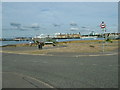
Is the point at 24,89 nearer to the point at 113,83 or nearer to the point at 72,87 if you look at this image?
the point at 72,87

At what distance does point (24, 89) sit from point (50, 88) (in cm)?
95

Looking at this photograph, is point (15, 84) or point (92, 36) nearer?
point (15, 84)

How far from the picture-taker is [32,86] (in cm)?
639

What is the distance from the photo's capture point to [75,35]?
184625 millimetres

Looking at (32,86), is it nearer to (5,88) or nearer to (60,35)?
(5,88)

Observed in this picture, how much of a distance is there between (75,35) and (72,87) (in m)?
180

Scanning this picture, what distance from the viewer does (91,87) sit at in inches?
241

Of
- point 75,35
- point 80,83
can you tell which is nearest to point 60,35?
point 75,35

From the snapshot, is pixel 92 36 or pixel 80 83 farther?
pixel 92 36

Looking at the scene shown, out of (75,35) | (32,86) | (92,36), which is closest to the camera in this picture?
(32,86)

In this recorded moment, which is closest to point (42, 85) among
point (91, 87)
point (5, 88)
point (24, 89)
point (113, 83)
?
point (24, 89)

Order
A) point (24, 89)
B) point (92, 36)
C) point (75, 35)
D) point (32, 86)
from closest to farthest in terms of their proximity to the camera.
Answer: point (24, 89), point (32, 86), point (92, 36), point (75, 35)

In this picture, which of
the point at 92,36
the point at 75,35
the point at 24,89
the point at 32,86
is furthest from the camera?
the point at 75,35

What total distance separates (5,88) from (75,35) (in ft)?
590
